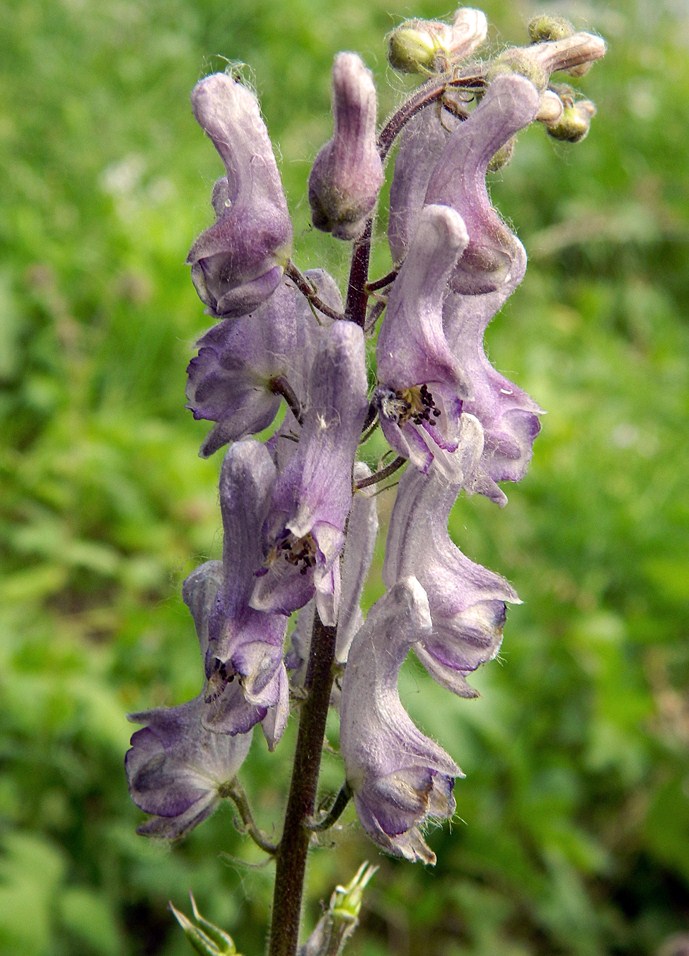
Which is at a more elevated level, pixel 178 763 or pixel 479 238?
pixel 479 238

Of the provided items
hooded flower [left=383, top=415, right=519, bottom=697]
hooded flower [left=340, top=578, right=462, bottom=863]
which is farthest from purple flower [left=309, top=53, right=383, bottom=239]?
hooded flower [left=340, top=578, right=462, bottom=863]

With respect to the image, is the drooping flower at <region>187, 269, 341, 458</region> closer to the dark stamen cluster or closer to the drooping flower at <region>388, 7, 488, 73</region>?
the dark stamen cluster

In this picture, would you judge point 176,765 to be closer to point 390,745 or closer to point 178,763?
point 178,763

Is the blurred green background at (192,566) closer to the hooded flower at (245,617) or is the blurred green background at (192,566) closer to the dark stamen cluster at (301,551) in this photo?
the hooded flower at (245,617)

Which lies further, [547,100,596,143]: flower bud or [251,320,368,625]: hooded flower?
[547,100,596,143]: flower bud

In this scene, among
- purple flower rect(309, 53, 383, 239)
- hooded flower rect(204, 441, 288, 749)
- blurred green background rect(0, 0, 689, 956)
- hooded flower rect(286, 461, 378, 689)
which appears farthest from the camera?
blurred green background rect(0, 0, 689, 956)

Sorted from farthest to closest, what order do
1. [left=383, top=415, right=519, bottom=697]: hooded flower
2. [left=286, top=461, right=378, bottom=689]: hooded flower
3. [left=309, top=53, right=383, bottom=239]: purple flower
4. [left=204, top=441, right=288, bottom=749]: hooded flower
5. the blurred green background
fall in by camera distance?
the blurred green background, [left=286, top=461, right=378, bottom=689]: hooded flower, [left=383, top=415, right=519, bottom=697]: hooded flower, [left=204, top=441, right=288, bottom=749]: hooded flower, [left=309, top=53, right=383, bottom=239]: purple flower

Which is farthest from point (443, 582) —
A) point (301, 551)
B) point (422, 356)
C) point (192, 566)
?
point (192, 566)
